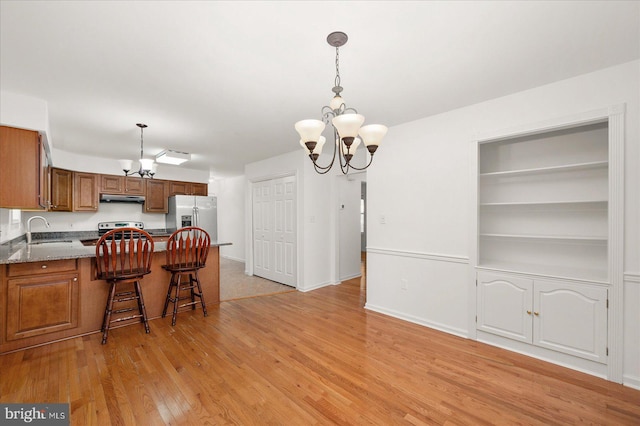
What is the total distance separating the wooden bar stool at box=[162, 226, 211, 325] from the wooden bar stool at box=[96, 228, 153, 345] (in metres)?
0.28

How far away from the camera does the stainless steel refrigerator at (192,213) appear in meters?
5.72

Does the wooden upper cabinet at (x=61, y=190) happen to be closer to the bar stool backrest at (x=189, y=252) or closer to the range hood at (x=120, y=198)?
the range hood at (x=120, y=198)

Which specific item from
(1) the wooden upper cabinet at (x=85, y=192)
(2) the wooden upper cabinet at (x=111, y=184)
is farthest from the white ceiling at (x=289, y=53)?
(2) the wooden upper cabinet at (x=111, y=184)

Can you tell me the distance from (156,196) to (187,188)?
669 mm

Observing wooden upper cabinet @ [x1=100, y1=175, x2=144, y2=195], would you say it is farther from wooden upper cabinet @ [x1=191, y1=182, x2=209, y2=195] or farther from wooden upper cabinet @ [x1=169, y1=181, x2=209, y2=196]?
wooden upper cabinet @ [x1=191, y1=182, x2=209, y2=195]

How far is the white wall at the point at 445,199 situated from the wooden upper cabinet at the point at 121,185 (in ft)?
15.7

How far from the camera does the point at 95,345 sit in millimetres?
2691

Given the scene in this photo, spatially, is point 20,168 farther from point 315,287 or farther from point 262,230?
point 315,287

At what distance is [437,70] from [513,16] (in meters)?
0.63

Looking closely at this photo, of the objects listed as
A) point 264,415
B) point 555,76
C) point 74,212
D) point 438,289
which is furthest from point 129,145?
point 555,76

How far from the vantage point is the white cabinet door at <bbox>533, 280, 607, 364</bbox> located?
223 centimetres

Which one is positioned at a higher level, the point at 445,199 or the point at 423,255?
the point at 445,199

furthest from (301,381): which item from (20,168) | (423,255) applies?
(20,168)

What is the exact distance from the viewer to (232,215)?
7891 mm
